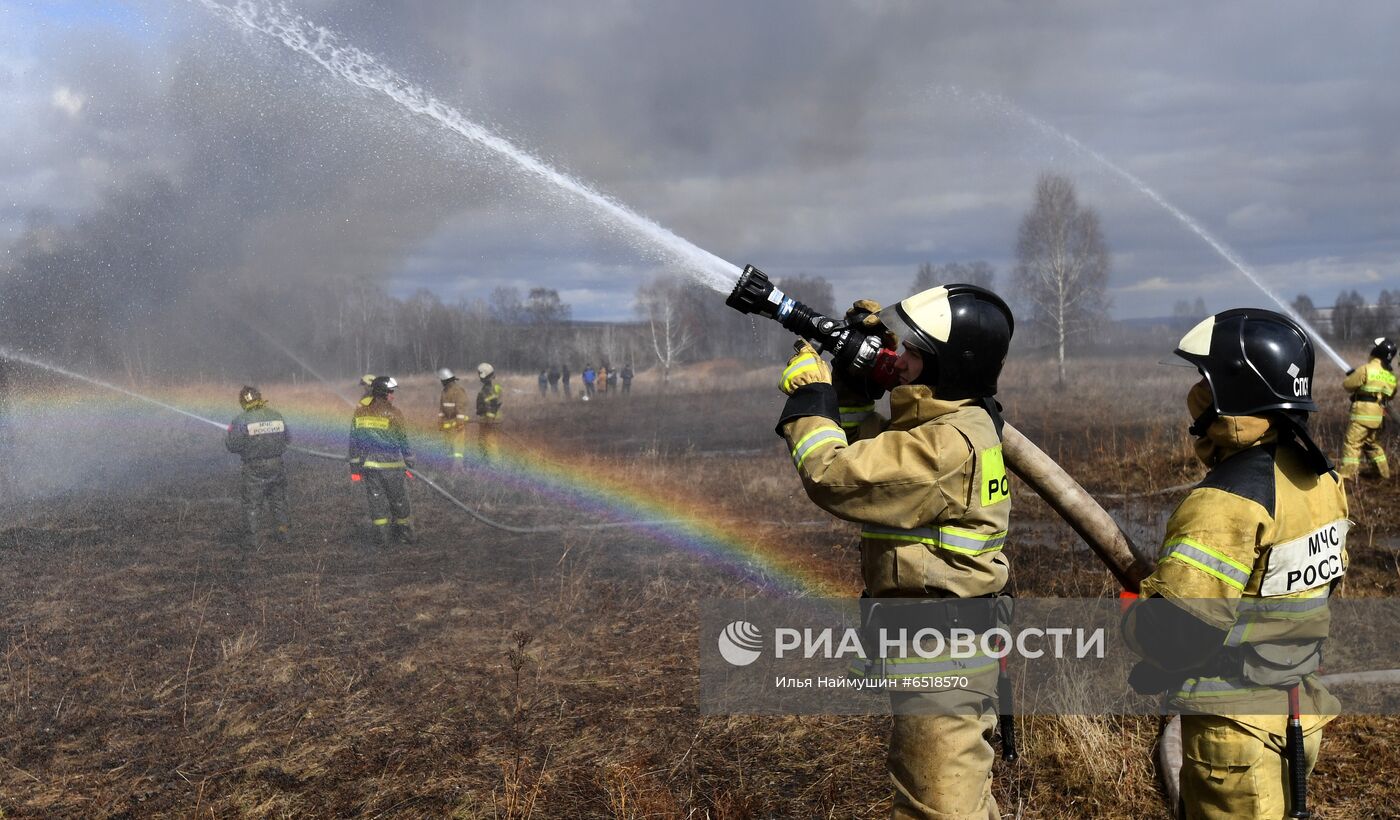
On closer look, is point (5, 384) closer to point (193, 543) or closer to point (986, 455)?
point (193, 543)

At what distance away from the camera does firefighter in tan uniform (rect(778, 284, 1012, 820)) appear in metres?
3.11

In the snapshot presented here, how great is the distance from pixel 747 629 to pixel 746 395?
35101 mm

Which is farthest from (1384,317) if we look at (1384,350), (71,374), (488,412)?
(71,374)

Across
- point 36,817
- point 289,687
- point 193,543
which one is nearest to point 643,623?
point 289,687

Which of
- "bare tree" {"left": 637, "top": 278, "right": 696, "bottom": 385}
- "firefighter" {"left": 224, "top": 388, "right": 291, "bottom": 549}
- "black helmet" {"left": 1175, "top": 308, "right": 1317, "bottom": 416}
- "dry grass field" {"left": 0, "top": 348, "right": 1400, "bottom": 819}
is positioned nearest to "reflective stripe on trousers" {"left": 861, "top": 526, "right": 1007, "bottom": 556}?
"black helmet" {"left": 1175, "top": 308, "right": 1317, "bottom": 416}

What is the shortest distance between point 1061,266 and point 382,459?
131 ft

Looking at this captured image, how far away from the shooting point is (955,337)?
10.9 feet

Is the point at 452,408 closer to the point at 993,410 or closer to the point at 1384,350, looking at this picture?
the point at 993,410

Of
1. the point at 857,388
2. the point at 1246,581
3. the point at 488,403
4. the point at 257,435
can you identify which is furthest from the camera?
the point at 488,403

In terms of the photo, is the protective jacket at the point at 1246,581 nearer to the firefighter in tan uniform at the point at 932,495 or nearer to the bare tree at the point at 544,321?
the firefighter in tan uniform at the point at 932,495

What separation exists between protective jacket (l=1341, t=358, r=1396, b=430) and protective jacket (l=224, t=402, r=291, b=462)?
626 inches

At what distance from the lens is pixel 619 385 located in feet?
173

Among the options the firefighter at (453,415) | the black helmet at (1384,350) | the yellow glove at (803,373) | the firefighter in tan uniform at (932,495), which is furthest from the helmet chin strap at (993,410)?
the firefighter at (453,415)

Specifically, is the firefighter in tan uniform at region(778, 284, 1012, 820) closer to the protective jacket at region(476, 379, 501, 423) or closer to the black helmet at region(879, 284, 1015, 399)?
the black helmet at region(879, 284, 1015, 399)
